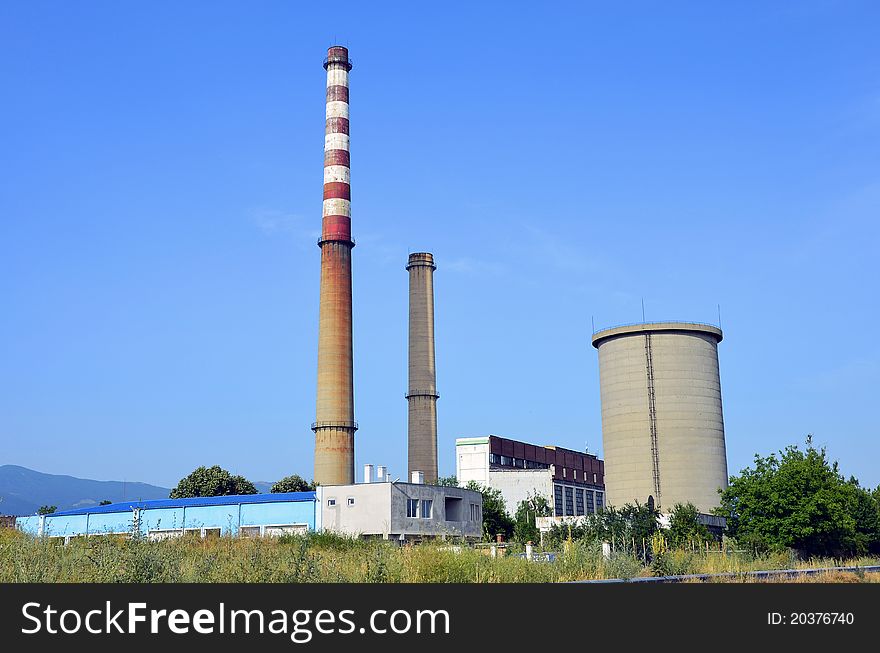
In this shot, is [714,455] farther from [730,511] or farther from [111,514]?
[111,514]

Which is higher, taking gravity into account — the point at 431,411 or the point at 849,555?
the point at 431,411

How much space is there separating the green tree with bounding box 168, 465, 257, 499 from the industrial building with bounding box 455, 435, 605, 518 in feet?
82.4

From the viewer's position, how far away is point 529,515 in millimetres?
76812

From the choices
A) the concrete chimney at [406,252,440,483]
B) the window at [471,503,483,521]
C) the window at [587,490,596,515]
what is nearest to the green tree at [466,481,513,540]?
the window at [471,503,483,521]

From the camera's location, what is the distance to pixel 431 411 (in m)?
86.1

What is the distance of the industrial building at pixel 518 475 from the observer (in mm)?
86938

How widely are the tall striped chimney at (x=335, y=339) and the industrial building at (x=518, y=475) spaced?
87.2 ft

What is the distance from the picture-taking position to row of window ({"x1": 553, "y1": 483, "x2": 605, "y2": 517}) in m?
88.3

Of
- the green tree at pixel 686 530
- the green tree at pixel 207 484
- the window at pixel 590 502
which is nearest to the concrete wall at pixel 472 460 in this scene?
the window at pixel 590 502

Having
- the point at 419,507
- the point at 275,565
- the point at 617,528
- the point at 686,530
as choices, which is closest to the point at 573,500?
the point at 419,507

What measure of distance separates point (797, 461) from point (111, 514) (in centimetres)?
4120
